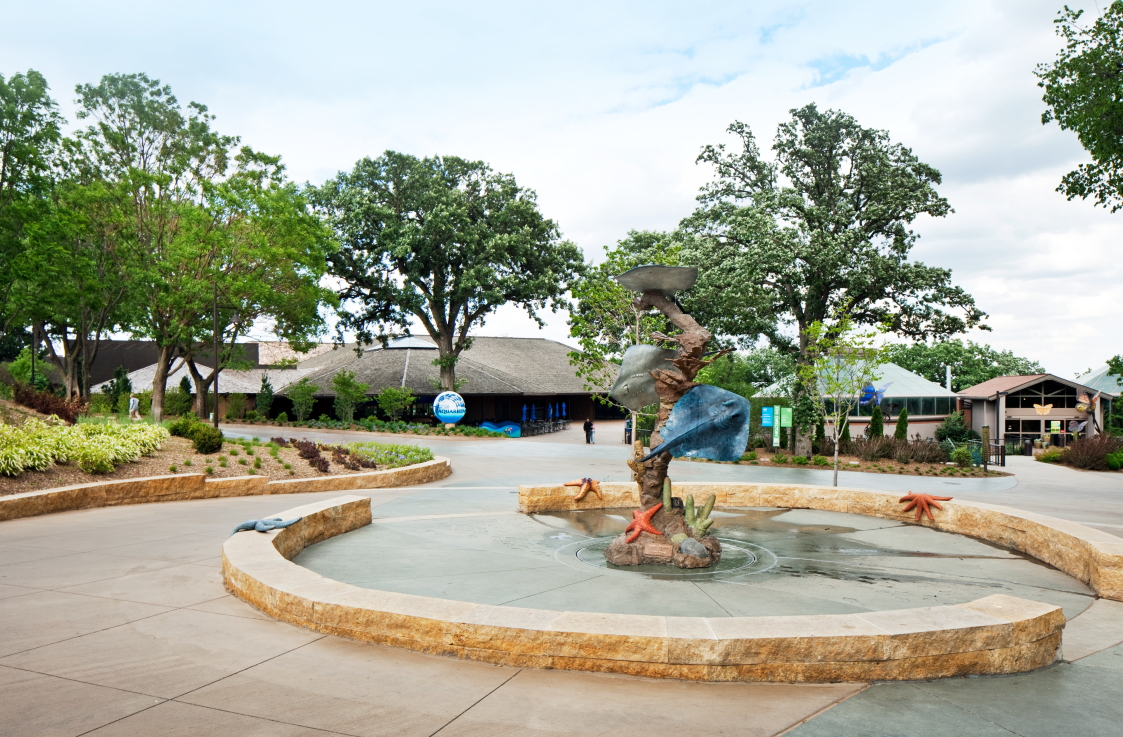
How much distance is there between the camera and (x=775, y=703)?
4.37 metres

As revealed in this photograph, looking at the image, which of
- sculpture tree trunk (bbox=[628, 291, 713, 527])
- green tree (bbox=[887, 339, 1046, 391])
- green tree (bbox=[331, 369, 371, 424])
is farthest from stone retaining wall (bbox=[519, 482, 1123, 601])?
green tree (bbox=[887, 339, 1046, 391])

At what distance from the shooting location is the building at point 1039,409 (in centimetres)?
3950

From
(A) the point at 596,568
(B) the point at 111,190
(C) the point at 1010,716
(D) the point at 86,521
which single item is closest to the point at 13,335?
(B) the point at 111,190

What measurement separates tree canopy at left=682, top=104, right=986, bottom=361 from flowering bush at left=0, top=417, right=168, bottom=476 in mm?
21212

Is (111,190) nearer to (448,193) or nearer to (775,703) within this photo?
(448,193)

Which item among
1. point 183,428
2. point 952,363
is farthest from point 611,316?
point 952,363

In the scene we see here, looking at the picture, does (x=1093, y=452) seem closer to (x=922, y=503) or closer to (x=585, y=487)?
(x=922, y=503)

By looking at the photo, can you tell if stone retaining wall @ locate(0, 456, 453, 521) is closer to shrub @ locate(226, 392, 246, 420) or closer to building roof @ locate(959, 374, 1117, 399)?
shrub @ locate(226, 392, 246, 420)

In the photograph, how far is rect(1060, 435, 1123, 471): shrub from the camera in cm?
2602

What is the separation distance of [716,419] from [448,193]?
35.4m

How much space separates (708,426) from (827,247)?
2214cm

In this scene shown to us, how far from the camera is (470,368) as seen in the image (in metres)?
50.5

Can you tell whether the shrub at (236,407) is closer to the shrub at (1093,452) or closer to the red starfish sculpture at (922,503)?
the red starfish sculpture at (922,503)

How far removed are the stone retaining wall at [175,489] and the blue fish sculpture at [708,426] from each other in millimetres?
9258
